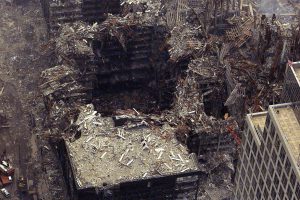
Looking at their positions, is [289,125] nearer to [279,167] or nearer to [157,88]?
[279,167]

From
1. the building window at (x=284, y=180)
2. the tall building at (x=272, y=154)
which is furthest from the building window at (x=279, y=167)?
the building window at (x=284, y=180)

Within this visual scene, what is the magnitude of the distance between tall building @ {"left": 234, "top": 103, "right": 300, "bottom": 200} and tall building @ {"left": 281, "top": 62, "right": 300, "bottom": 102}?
3.63ft

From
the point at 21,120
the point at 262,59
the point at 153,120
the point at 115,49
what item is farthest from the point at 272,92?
the point at 21,120

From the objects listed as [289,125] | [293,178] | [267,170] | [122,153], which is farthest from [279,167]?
[122,153]

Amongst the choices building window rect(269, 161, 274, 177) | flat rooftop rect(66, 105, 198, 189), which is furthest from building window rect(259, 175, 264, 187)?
flat rooftop rect(66, 105, 198, 189)

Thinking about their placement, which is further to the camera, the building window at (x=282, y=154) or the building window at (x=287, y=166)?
the building window at (x=282, y=154)

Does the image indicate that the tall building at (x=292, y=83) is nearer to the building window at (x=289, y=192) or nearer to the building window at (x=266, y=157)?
the building window at (x=266, y=157)

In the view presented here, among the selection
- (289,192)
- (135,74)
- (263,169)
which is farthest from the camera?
(135,74)

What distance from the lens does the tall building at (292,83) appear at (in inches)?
2576

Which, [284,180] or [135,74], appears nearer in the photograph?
[284,180]

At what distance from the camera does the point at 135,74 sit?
131 meters

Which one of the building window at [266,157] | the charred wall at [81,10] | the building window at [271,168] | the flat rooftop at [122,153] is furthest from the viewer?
the charred wall at [81,10]

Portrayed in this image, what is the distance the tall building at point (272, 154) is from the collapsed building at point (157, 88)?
19.1 m

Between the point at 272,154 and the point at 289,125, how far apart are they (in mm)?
4319
